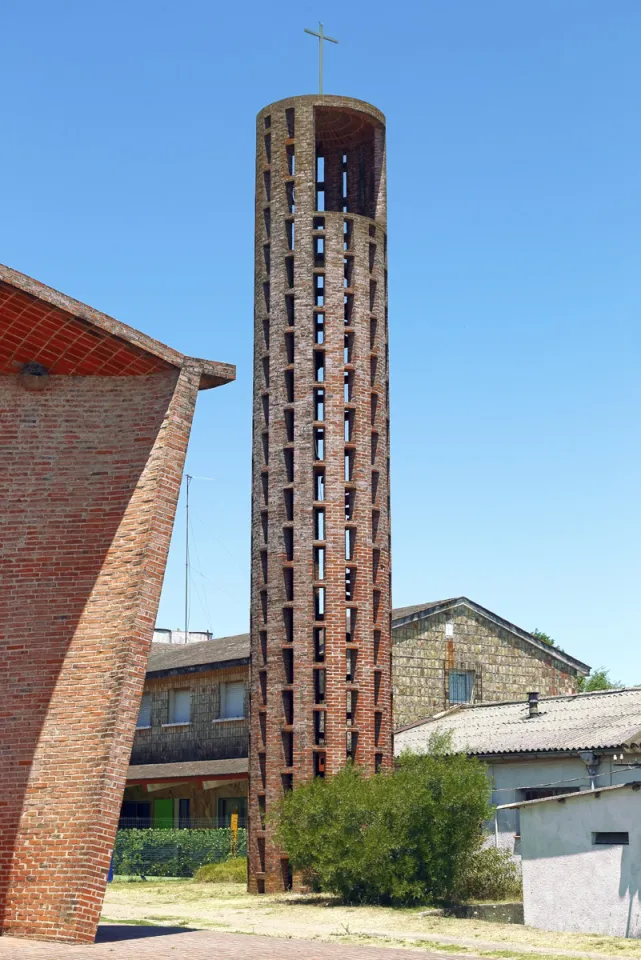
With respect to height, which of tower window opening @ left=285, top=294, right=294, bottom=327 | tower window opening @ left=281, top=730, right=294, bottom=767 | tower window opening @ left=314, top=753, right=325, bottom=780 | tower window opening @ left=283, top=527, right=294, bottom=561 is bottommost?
tower window opening @ left=314, top=753, right=325, bottom=780

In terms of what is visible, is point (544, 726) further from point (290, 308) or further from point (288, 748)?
point (290, 308)

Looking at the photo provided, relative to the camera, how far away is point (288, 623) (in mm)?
28719

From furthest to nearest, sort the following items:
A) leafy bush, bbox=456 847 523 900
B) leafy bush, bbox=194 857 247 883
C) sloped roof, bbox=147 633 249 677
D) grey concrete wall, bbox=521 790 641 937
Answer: sloped roof, bbox=147 633 249 677
leafy bush, bbox=194 857 247 883
leafy bush, bbox=456 847 523 900
grey concrete wall, bbox=521 790 641 937

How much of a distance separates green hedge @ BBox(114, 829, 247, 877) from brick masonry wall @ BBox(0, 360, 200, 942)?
1779 centimetres

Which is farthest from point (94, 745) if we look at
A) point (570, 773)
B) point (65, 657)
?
point (570, 773)

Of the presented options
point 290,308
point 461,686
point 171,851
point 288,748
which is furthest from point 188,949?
point 461,686

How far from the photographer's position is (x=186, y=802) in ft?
129

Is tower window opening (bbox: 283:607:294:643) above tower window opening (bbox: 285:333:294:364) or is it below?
below

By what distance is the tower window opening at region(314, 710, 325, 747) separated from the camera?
28.2 meters

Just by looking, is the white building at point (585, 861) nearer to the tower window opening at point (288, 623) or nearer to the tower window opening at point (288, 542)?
the tower window opening at point (288, 623)

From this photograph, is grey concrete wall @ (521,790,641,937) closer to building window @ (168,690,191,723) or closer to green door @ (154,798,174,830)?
building window @ (168,690,191,723)

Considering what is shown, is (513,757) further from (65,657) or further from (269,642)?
(65,657)

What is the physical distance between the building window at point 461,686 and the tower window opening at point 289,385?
12911 millimetres

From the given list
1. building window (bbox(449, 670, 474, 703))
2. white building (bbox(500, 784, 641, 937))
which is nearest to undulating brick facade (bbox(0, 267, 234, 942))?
white building (bbox(500, 784, 641, 937))
